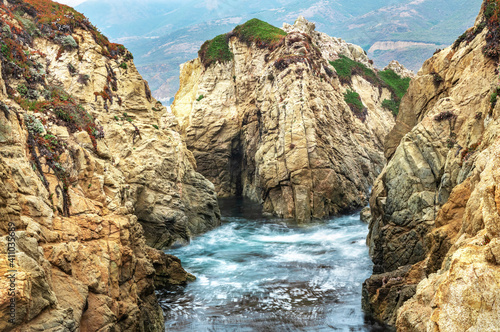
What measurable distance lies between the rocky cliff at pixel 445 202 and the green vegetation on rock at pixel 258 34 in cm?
2379

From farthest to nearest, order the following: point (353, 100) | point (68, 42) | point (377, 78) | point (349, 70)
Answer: point (377, 78), point (349, 70), point (353, 100), point (68, 42)

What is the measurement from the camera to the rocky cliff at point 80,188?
9047mm

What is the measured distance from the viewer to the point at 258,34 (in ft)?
149

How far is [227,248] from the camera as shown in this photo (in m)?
24.6

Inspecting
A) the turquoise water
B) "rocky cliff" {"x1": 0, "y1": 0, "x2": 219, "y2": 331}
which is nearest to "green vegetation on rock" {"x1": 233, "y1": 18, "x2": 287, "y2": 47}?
"rocky cliff" {"x1": 0, "y1": 0, "x2": 219, "y2": 331}

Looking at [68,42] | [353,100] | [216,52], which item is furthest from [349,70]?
[68,42]

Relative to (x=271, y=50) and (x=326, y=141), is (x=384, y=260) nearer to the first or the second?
(x=326, y=141)

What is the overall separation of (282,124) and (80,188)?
22366mm

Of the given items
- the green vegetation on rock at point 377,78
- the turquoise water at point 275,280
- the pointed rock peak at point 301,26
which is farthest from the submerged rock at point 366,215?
the pointed rock peak at point 301,26

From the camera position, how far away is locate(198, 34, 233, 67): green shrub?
47.1 metres

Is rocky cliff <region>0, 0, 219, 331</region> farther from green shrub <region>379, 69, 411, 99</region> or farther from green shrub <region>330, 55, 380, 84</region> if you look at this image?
green shrub <region>379, 69, 411, 99</region>

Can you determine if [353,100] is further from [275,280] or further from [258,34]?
[275,280]

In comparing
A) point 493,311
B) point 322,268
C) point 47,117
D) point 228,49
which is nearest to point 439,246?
point 493,311

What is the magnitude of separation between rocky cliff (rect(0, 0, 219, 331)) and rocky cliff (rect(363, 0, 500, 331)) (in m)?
7.94
